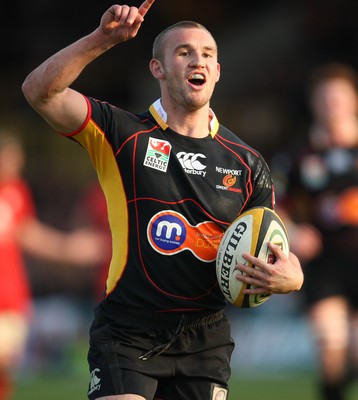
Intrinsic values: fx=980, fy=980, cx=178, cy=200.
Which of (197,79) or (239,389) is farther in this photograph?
(239,389)

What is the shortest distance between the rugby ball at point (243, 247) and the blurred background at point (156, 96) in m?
6.45

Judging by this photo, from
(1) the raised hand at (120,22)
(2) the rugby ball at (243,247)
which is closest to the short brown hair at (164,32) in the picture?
(1) the raised hand at (120,22)

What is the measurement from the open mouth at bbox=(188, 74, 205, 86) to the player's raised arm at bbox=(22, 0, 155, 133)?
0.44 m

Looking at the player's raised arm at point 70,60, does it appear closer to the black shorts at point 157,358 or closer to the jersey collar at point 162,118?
the jersey collar at point 162,118

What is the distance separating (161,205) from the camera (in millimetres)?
5145

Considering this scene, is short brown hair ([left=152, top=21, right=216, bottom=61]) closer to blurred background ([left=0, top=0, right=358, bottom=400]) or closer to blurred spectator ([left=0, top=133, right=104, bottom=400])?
blurred spectator ([left=0, top=133, right=104, bottom=400])

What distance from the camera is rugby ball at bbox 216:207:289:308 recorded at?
4980mm

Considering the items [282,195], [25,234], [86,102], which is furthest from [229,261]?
[25,234]

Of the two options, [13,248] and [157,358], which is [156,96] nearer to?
[13,248]

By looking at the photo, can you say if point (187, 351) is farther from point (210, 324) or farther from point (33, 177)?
point (33, 177)

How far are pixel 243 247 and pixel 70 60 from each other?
50.3 inches

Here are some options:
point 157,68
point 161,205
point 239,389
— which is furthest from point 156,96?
point 161,205

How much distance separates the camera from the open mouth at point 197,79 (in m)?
5.12

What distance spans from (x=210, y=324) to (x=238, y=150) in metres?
0.96
